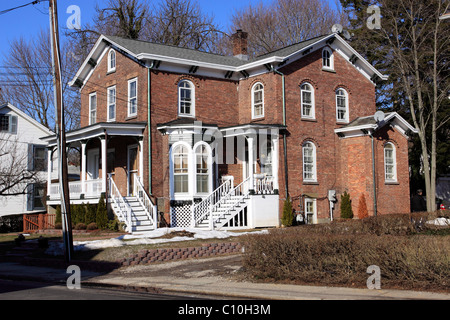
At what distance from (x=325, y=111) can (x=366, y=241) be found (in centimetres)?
1773

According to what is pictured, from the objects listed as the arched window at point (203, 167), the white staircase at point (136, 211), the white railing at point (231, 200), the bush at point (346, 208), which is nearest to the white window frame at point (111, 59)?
the white staircase at point (136, 211)

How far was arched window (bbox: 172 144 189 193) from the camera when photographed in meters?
24.3

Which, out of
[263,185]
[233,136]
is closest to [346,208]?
[263,185]

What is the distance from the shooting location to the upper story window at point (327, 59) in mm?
28120

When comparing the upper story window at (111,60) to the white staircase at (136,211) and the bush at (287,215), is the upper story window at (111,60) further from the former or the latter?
the bush at (287,215)

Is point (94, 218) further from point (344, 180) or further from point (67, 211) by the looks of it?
point (344, 180)

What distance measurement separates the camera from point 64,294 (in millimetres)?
10664

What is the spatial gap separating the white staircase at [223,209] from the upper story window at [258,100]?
3.98 metres

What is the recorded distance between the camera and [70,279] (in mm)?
13445

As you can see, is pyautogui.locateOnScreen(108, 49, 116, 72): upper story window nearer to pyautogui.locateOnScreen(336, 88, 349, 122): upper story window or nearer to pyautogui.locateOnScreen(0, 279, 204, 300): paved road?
pyautogui.locateOnScreen(336, 88, 349, 122): upper story window

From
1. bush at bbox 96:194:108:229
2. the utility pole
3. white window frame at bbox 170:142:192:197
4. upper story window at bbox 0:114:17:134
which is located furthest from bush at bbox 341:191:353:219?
upper story window at bbox 0:114:17:134

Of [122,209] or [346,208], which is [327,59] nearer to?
[346,208]

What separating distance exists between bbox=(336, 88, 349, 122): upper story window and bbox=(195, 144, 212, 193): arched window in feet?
26.2

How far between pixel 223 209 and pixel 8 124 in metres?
20.2
